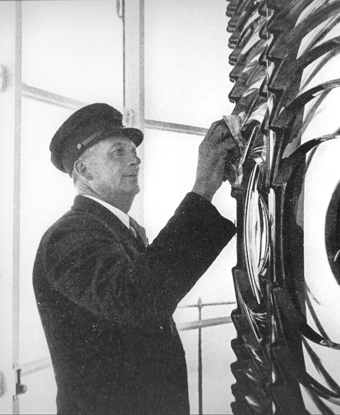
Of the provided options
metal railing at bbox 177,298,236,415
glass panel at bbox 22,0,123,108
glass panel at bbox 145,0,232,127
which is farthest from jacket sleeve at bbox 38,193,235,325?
glass panel at bbox 22,0,123,108

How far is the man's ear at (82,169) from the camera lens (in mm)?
1116

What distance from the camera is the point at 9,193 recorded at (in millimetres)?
1107

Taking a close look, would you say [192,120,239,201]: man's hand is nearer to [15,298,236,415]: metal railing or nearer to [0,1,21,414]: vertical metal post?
[15,298,236,415]: metal railing

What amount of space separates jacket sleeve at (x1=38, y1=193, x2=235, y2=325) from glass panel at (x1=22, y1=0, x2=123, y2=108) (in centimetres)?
33

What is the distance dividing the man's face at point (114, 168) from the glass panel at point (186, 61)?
0.11 metres

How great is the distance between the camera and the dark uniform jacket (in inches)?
37.2

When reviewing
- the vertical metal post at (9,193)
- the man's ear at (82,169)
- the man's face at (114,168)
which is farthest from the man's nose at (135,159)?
the vertical metal post at (9,193)

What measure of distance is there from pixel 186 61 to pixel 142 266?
1.58 feet

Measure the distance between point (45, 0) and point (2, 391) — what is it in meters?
0.86

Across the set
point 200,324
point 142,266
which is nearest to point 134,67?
point 142,266

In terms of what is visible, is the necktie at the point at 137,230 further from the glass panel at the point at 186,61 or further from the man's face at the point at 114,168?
the glass panel at the point at 186,61

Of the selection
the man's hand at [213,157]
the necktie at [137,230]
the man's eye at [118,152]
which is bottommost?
the necktie at [137,230]

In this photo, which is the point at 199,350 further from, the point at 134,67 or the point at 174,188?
the point at 134,67

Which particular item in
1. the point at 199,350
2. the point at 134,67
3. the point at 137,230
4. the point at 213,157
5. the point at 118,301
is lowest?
the point at 199,350
